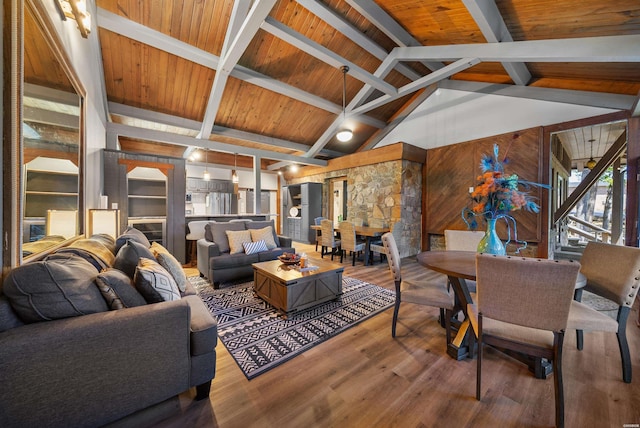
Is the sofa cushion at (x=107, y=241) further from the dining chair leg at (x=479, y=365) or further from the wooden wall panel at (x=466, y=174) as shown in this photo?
the wooden wall panel at (x=466, y=174)

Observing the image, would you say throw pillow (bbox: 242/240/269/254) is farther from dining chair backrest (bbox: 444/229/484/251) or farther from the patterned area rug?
dining chair backrest (bbox: 444/229/484/251)

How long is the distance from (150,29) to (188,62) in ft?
2.40

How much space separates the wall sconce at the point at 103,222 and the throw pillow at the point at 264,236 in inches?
70.6

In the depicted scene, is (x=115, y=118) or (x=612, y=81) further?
(x=115, y=118)

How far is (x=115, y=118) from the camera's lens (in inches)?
200

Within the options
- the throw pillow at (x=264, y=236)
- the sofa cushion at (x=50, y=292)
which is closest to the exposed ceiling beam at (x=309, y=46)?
the throw pillow at (x=264, y=236)

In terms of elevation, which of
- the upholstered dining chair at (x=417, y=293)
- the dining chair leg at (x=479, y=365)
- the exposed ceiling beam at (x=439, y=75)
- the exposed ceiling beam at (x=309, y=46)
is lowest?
the dining chair leg at (x=479, y=365)

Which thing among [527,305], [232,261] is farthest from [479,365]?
[232,261]

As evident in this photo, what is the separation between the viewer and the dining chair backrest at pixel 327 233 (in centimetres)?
499

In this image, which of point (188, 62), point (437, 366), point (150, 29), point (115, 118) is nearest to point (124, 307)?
point (437, 366)

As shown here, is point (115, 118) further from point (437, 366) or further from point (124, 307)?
point (437, 366)

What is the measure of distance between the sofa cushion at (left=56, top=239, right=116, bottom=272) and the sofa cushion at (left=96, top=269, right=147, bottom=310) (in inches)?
14.0

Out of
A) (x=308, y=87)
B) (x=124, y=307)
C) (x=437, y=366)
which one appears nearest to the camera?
(x=124, y=307)

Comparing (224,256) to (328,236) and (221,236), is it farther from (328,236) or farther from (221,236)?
(328,236)
